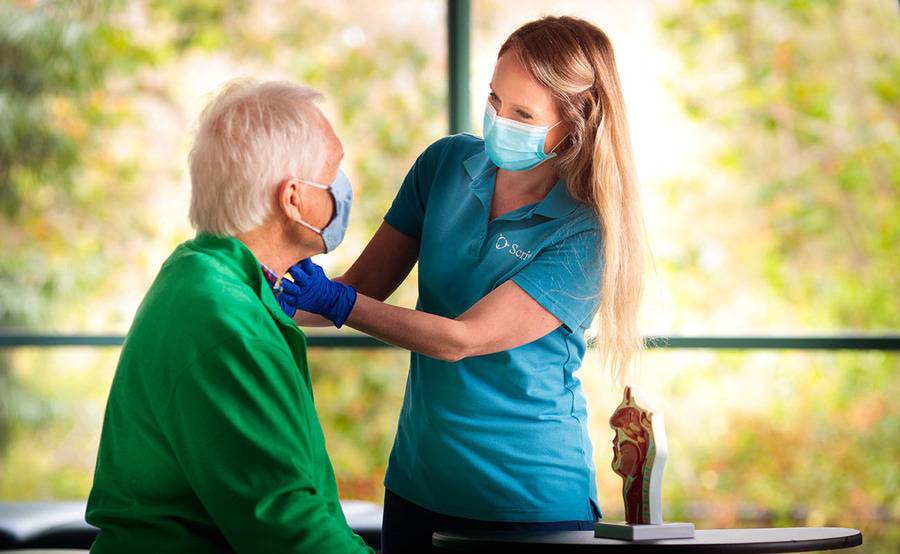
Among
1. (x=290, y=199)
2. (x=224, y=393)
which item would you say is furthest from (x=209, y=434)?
(x=290, y=199)

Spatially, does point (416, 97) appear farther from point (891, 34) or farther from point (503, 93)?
point (503, 93)

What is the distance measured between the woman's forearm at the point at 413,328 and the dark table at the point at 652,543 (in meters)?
0.28

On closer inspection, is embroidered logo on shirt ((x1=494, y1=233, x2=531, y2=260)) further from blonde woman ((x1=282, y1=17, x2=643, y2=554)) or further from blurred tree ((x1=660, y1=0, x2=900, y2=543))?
blurred tree ((x1=660, y1=0, x2=900, y2=543))

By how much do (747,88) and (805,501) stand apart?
1879 mm

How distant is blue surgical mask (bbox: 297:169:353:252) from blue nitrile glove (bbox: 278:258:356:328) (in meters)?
0.08

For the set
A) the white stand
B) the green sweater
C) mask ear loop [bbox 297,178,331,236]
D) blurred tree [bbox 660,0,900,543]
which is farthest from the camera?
blurred tree [bbox 660,0,900,543]

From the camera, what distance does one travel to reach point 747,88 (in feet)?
17.9

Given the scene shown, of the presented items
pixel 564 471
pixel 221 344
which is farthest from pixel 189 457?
pixel 564 471

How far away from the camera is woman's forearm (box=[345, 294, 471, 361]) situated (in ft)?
5.98

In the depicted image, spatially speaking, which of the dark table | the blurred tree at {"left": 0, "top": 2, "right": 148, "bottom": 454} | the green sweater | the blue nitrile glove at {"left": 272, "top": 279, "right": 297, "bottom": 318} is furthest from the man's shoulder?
the blurred tree at {"left": 0, "top": 2, "right": 148, "bottom": 454}

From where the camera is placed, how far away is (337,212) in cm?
171

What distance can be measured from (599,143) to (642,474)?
1.72 feet

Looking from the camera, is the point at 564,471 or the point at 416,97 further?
the point at 416,97

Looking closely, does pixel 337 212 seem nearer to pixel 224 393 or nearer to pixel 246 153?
pixel 246 153
